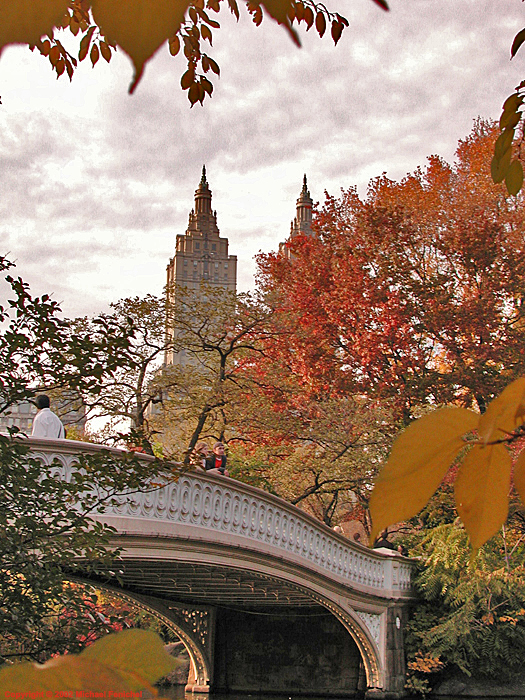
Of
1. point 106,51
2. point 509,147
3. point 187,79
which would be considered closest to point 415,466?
point 509,147

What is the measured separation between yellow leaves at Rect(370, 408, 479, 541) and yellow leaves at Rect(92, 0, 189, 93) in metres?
0.25

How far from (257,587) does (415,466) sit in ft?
39.6

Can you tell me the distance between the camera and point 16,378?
15.6 feet

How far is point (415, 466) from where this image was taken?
43 cm

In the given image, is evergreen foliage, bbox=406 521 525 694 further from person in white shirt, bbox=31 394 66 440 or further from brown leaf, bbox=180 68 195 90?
brown leaf, bbox=180 68 195 90

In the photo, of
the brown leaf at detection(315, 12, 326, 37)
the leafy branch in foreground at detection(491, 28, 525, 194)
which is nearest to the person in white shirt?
the brown leaf at detection(315, 12, 326, 37)

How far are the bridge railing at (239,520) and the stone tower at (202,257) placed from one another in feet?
194

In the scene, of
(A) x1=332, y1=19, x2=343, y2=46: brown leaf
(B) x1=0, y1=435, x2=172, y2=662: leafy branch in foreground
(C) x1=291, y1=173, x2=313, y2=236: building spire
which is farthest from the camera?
(C) x1=291, y1=173, x2=313, y2=236: building spire


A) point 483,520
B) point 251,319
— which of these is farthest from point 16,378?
point 251,319

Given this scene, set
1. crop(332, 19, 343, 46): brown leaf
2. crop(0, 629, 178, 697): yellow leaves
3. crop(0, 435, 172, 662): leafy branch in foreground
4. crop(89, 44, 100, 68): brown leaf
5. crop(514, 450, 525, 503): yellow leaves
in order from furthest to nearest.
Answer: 1. crop(0, 435, 172, 662): leafy branch in foreground
2. crop(89, 44, 100, 68): brown leaf
3. crop(332, 19, 343, 46): brown leaf
4. crop(514, 450, 525, 503): yellow leaves
5. crop(0, 629, 178, 697): yellow leaves

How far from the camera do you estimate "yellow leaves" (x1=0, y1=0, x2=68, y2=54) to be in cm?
34

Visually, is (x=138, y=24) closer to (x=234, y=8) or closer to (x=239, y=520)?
(x=234, y=8)

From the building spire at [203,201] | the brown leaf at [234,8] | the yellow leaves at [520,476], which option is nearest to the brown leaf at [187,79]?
the brown leaf at [234,8]

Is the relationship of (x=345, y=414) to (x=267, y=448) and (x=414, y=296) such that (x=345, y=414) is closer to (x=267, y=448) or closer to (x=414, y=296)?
(x=267, y=448)
